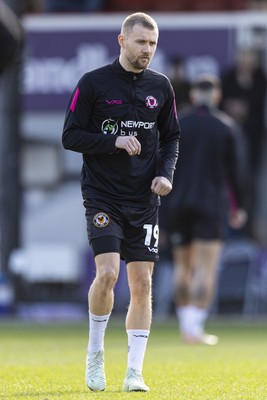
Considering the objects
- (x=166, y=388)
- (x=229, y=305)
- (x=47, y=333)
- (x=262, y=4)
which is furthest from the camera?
(x=262, y=4)

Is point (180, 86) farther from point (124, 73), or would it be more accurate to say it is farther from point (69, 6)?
point (124, 73)

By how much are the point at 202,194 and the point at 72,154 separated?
578cm

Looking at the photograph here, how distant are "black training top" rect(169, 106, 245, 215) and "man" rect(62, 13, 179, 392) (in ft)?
15.7

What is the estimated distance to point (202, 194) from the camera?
40.3 ft

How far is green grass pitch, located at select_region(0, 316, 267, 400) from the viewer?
7059 millimetres

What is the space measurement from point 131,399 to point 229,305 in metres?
9.98

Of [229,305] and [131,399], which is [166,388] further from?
[229,305]

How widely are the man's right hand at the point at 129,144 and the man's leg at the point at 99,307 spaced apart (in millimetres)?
589

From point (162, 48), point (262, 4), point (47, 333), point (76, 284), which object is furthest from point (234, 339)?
point (262, 4)

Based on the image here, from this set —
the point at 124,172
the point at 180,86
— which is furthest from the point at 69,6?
the point at 124,172

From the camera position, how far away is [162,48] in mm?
17156

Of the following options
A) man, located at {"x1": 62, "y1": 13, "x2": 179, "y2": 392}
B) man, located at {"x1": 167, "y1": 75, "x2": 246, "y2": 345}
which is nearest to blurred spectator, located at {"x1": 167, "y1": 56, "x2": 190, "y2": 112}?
man, located at {"x1": 167, "y1": 75, "x2": 246, "y2": 345}

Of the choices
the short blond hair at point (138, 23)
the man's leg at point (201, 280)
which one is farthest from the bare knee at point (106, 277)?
the man's leg at point (201, 280)

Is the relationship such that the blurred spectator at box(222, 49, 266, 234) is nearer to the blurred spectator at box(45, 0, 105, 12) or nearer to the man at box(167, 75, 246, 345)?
the blurred spectator at box(45, 0, 105, 12)
